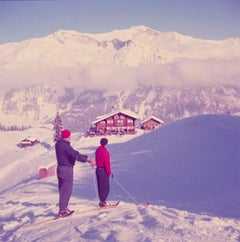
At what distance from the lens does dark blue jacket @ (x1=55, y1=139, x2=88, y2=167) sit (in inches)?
485

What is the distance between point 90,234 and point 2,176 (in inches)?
1889

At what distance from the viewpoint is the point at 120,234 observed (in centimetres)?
1023

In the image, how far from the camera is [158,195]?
2103 centimetres

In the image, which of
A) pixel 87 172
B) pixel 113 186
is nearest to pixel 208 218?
pixel 113 186

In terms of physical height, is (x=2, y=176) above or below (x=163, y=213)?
below

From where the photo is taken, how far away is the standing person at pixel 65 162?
40.5 ft

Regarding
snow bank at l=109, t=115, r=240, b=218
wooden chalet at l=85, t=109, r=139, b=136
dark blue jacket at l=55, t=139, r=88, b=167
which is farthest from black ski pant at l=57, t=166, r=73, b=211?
wooden chalet at l=85, t=109, r=139, b=136

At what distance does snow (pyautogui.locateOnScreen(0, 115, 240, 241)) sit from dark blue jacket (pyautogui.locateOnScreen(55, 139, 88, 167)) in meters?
1.66

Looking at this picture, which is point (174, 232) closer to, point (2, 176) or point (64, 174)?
point (64, 174)

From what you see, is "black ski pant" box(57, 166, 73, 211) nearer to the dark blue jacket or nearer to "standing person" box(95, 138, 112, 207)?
the dark blue jacket

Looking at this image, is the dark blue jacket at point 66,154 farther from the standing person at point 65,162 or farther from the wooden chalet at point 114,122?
the wooden chalet at point 114,122

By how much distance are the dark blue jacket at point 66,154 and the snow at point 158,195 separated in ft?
5.43

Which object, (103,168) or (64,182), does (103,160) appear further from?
(64,182)

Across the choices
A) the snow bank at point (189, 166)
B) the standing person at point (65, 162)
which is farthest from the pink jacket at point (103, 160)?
the snow bank at point (189, 166)
